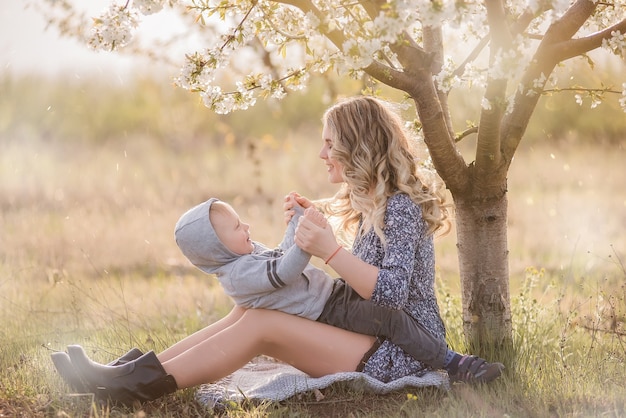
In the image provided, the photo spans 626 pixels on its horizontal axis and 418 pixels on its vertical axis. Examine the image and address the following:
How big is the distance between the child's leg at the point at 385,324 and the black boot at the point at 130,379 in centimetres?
66

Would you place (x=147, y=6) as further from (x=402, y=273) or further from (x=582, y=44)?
(x=582, y=44)

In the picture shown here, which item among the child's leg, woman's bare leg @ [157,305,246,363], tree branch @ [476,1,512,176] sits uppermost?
tree branch @ [476,1,512,176]

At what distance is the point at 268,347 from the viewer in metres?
→ 3.22

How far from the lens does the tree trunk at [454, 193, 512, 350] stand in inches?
139

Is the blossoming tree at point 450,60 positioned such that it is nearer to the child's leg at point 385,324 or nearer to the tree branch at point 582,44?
the tree branch at point 582,44

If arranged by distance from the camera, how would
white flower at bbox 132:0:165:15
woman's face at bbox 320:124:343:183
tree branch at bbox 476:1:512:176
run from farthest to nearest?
woman's face at bbox 320:124:343:183, tree branch at bbox 476:1:512:176, white flower at bbox 132:0:165:15

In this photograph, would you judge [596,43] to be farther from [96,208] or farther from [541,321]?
[96,208]

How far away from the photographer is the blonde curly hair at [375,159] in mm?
3299

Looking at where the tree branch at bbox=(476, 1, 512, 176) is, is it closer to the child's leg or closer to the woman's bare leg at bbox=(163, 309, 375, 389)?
the child's leg

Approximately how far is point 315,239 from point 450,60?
107 cm

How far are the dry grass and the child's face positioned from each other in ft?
2.05

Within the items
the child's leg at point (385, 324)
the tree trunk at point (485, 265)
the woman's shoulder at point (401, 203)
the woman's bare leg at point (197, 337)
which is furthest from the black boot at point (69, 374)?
the tree trunk at point (485, 265)

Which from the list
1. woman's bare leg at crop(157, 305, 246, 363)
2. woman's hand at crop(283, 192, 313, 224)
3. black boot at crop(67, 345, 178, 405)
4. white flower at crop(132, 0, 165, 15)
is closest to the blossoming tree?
white flower at crop(132, 0, 165, 15)

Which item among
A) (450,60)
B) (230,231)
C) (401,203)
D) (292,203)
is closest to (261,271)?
(230,231)
